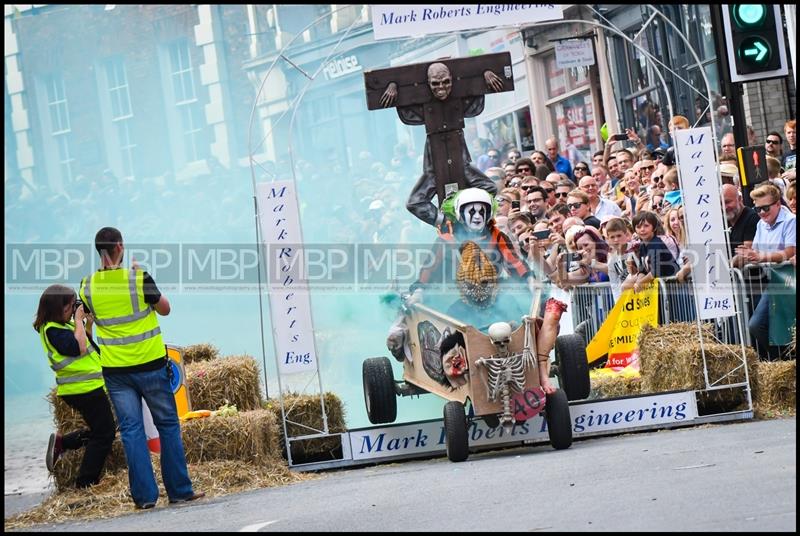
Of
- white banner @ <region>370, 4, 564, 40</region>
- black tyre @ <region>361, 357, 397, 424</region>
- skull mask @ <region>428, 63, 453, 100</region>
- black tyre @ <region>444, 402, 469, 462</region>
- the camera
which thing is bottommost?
black tyre @ <region>444, 402, 469, 462</region>

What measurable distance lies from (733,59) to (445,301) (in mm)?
3016

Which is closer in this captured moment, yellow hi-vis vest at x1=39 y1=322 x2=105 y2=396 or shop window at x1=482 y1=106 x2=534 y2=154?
yellow hi-vis vest at x1=39 y1=322 x2=105 y2=396

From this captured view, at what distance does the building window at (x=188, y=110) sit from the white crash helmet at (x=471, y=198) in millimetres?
19319

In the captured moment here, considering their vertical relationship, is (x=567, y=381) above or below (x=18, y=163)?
below

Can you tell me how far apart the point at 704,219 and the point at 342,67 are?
2117 cm

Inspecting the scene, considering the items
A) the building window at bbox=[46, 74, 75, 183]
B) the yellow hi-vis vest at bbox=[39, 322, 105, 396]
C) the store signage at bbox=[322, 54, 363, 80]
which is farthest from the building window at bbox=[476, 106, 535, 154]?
the yellow hi-vis vest at bbox=[39, 322, 105, 396]

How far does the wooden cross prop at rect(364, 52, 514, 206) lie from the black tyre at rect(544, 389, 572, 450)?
104 inches

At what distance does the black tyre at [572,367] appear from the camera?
41.0 ft

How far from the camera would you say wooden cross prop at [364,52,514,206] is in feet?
44.5

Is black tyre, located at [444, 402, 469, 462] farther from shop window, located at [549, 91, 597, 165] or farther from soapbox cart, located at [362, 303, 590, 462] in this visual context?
shop window, located at [549, 91, 597, 165]

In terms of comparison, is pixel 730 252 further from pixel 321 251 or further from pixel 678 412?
pixel 321 251

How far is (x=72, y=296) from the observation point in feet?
37.4

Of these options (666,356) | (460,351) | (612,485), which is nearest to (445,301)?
(460,351)

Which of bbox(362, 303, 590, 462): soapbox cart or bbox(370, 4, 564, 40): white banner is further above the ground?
bbox(370, 4, 564, 40): white banner
